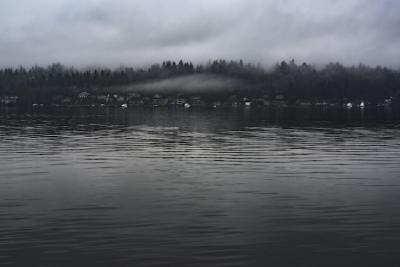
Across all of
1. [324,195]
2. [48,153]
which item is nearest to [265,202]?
[324,195]

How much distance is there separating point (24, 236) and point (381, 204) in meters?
21.1

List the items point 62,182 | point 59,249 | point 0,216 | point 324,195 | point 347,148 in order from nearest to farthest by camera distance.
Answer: point 59,249 → point 0,216 → point 324,195 → point 62,182 → point 347,148

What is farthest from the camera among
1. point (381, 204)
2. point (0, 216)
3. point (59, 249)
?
point (381, 204)

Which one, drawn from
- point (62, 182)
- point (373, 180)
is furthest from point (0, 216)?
point (373, 180)

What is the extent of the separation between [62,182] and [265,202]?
16547mm

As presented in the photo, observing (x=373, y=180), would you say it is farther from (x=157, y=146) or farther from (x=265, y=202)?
(x=157, y=146)

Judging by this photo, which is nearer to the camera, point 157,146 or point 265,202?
point 265,202

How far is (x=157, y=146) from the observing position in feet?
232

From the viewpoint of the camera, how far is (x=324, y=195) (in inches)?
1377

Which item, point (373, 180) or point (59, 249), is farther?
point (373, 180)

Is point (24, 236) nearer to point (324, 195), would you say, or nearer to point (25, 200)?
point (25, 200)

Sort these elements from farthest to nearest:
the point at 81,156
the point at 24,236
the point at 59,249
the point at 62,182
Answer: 1. the point at 81,156
2. the point at 62,182
3. the point at 24,236
4. the point at 59,249

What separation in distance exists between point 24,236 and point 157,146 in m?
46.1

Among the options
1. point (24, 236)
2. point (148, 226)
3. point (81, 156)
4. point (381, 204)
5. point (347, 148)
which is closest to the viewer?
point (24, 236)
